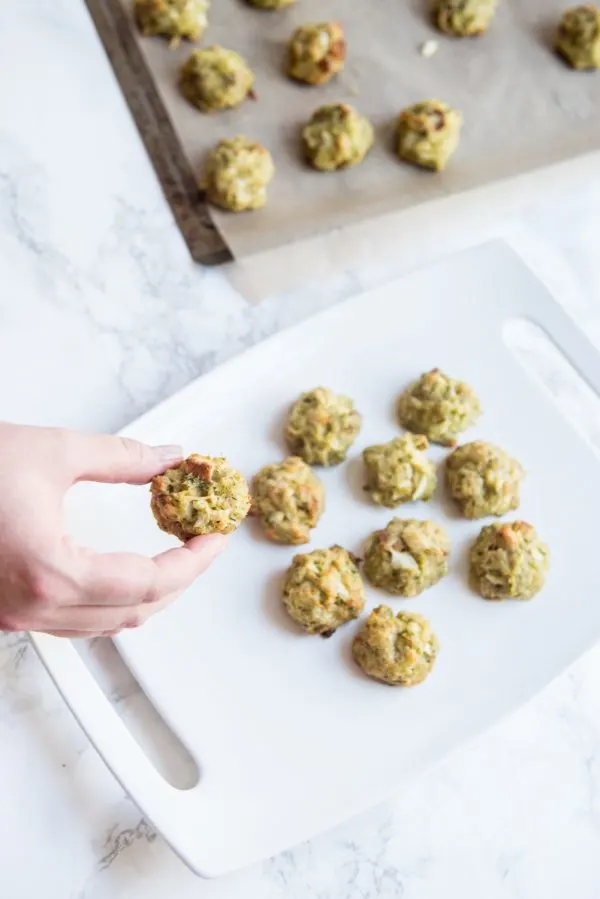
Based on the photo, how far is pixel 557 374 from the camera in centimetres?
153

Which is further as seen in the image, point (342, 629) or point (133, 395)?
point (133, 395)

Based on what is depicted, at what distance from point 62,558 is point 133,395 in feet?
1.93

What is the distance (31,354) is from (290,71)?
Answer: 27.9 inches

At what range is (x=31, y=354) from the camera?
1407 millimetres

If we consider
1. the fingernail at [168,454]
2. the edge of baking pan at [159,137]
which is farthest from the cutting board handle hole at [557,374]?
the fingernail at [168,454]

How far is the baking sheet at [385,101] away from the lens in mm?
1599

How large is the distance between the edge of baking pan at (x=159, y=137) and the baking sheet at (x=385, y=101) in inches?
0.8

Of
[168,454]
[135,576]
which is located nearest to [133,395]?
[168,454]

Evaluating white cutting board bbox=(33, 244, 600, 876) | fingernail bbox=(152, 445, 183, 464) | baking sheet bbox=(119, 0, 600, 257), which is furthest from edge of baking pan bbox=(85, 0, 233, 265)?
fingernail bbox=(152, 445, 183, 464)

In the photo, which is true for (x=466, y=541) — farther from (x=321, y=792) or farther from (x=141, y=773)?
(x=141, y=773)

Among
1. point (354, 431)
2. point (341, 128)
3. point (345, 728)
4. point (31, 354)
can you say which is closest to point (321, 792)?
point (345, 728)

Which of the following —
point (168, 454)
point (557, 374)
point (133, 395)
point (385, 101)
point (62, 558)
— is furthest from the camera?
point (385, 101)

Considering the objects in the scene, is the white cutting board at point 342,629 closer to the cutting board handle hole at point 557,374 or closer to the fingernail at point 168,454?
the cutting board handle hole at point 557,374

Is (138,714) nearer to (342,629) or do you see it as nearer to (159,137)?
(342,629)
